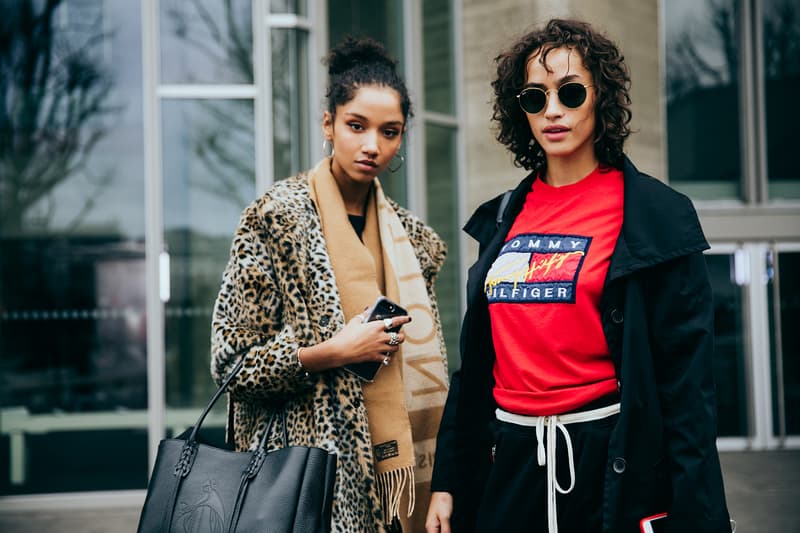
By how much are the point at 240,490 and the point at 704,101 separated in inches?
313

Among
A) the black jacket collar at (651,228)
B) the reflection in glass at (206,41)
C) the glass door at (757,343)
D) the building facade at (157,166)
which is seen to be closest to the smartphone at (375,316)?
the black jacket collar at (651,228)

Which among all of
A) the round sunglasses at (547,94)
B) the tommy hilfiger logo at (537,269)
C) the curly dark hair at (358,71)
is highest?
the curly dark hair at (358,71)

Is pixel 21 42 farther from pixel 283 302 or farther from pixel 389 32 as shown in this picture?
pixel 283 302

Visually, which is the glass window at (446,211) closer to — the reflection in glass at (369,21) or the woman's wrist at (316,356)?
the reflection in glass at (369,21)

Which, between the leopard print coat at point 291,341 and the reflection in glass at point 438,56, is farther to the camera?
the reflection in glass at point 438,56

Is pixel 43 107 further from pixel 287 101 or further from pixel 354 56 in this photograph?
pixel 354 56

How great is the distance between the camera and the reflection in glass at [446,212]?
258 inches

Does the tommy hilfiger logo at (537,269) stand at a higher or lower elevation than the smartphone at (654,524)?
higher

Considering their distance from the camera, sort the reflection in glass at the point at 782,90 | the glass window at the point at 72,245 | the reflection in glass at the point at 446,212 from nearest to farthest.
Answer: the glass window at the point at 72,245
the reflection in glass at the point at 446,212
the reflection in glass at the point at 782,90

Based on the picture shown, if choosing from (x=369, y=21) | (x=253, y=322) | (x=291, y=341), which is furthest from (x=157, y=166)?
(x=291, y=341)

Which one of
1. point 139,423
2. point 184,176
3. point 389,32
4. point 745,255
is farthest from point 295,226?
point 745,255

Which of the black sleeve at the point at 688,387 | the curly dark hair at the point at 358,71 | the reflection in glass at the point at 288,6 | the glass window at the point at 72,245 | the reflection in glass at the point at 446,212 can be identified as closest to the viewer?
the black sleeve at the point at 688,387

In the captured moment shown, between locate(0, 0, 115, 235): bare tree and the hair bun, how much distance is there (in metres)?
4.80

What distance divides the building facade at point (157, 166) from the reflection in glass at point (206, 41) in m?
0.01
